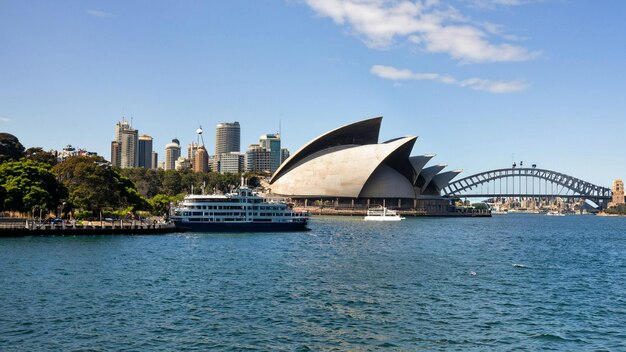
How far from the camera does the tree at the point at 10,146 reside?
109500 millimetres

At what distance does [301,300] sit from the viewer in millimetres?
31203

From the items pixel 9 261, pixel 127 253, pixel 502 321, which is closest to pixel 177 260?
pixel 127 253

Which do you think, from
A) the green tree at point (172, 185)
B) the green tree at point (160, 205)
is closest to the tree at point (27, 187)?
the green tree at point (160, 205)

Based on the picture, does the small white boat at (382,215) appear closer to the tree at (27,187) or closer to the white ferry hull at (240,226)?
the white ferry hull at (240,226)

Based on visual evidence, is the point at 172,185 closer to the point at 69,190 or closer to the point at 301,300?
the point at 69,190

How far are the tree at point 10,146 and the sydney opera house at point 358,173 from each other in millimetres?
73011

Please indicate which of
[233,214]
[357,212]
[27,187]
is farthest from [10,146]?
[357,212]

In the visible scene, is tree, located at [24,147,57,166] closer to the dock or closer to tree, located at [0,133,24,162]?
tree, located at [0,133,24,162]

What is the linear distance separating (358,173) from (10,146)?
268 feet

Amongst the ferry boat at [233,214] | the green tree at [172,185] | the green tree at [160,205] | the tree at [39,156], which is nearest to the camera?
the ferry boat at [233,214]

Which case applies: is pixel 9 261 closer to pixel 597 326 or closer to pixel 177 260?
pixel 177 260

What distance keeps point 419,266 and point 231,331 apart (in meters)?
23.7

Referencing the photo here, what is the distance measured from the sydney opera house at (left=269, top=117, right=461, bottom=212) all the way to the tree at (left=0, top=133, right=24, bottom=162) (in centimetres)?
7301

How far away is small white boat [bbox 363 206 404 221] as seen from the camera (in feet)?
418
